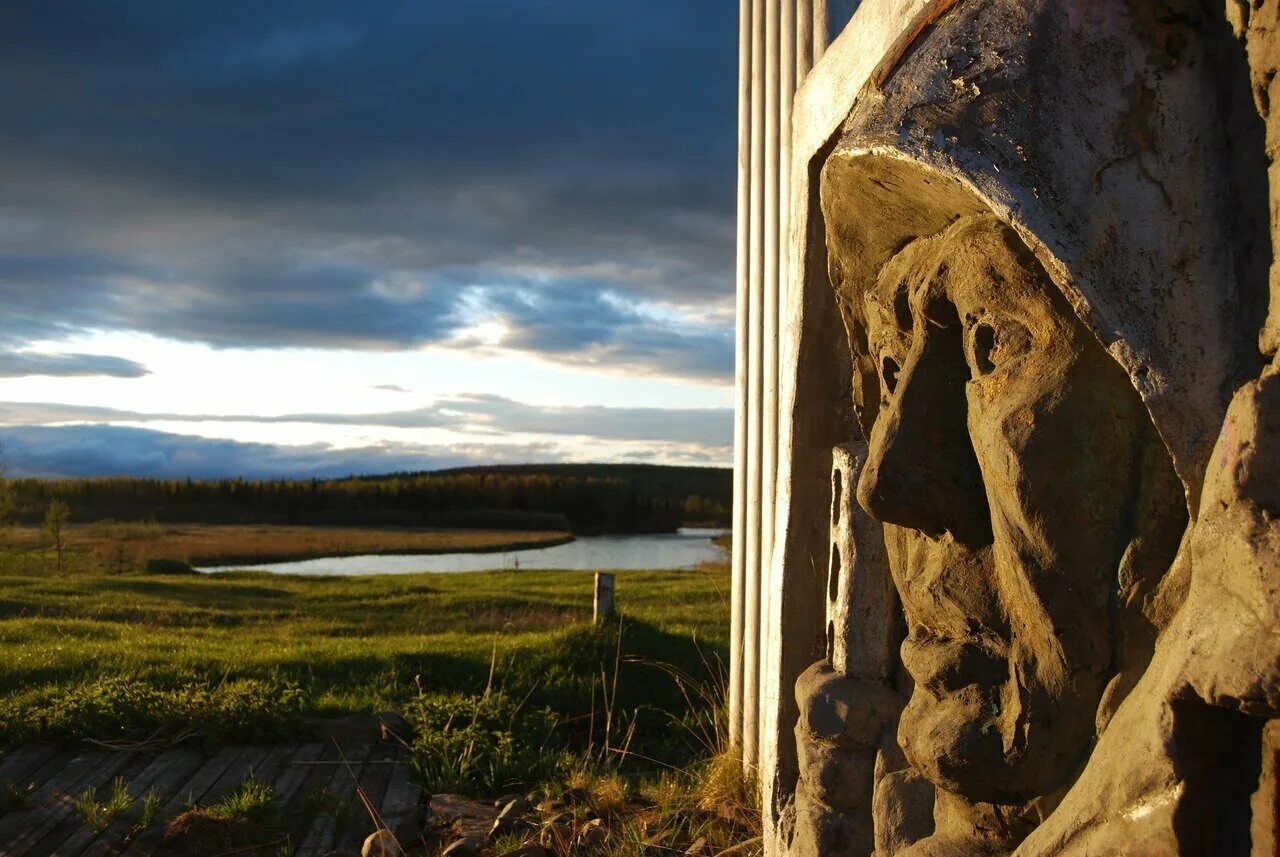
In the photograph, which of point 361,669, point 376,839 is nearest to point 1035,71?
point 376,839

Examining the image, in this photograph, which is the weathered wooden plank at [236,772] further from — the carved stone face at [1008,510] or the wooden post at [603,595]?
the carved stone face at [1008,510]

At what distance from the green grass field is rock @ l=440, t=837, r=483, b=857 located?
82 cm

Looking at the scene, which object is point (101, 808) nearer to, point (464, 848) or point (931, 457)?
point (464, 848)

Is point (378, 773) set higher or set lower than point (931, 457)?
lower

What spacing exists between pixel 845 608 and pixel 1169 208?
1.28 m

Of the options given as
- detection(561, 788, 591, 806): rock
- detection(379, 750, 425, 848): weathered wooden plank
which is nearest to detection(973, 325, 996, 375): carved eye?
detection(561, 788, 591, 806): rock

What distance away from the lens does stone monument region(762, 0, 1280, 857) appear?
4.72ft

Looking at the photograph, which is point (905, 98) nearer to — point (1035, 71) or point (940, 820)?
point (1035, 71)

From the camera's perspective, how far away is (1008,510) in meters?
1.74

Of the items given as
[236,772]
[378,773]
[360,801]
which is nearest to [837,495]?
[360,801]

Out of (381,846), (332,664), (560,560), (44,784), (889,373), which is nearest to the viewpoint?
(889,373)

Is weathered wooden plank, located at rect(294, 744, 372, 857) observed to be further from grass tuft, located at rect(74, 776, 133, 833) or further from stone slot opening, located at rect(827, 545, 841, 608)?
stone slot opening, located at rect(827, 545, 841, 608)

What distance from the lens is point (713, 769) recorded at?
4.66 metres

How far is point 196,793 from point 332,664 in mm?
2357
